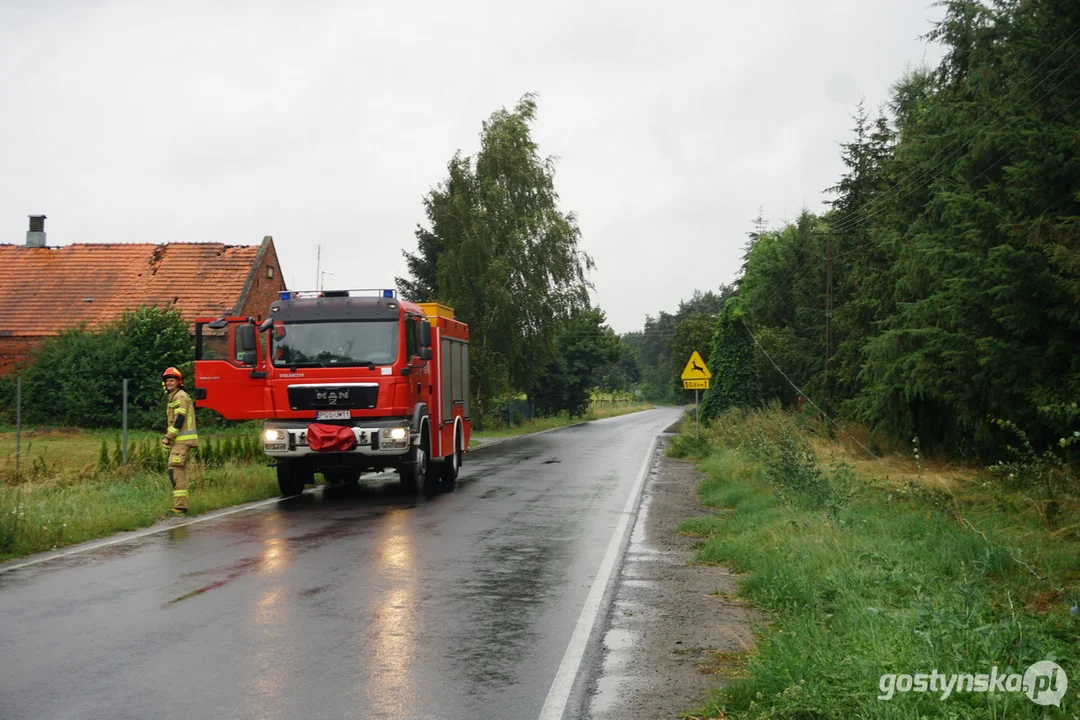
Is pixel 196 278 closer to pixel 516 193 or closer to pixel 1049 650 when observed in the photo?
pixel 516 193

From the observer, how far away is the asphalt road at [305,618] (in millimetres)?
5496

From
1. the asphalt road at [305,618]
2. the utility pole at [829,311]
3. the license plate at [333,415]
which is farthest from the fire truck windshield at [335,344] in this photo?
the utility pole at [829,311]

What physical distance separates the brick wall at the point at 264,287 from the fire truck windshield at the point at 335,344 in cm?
2470

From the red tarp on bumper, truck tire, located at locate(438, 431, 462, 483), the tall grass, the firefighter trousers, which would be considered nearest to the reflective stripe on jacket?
the firefighter trousers

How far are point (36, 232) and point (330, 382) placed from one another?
3741 cm

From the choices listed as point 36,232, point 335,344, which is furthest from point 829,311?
point 36,232

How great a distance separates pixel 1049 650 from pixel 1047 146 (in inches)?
515

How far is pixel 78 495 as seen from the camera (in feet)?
45.5

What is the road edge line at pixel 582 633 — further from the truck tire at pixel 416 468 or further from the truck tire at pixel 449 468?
the truck tire at pixel 449 468

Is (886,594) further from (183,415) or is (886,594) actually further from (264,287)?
(264,287)

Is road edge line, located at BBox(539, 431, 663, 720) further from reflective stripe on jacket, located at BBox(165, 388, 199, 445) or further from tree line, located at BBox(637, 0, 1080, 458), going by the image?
reflective stripe on jacket, located at BBox(165, 388, 199, 445)

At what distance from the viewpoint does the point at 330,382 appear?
15477mm

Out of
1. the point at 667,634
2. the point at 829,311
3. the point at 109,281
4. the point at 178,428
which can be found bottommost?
the point at 667,634

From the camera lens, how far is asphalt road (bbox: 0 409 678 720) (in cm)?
550
